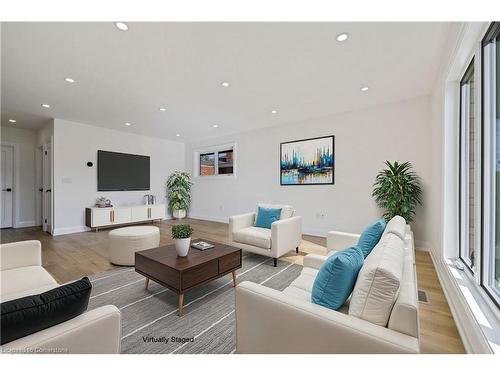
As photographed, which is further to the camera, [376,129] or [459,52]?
[376,129]

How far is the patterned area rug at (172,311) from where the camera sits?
149cm

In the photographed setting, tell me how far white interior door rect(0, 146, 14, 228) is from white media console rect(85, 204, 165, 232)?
213 centimetres

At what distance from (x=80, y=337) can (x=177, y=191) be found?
6074 mm

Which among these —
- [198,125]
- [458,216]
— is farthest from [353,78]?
[198,125]

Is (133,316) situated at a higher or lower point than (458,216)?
lower

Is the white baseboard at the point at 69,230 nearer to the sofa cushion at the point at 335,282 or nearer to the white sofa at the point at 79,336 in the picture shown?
the white sofa at the point at 79,336

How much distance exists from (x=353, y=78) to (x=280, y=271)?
270 centimetres

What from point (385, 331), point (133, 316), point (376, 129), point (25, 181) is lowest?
point (133, 316)

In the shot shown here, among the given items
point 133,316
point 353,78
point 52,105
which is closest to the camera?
point 133,316

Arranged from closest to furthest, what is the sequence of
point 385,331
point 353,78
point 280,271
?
1. point 385,331
2. point 280,271
3. point 353,78

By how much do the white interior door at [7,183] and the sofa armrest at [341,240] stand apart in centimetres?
741

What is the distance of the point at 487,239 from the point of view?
5.23 ft

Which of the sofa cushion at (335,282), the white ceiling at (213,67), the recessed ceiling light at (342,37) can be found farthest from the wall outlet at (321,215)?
the sofa cushion at (335,282)
